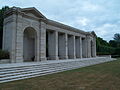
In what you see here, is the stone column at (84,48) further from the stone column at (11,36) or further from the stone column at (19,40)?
the stone column at (11,36)

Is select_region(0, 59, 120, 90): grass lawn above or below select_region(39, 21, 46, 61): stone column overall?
below

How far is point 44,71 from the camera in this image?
28.3 ft

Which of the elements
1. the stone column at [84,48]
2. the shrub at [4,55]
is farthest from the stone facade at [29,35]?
the stone column at [84,48]

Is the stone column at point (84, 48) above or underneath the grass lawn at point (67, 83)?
above

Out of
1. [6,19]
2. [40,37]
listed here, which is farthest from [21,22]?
[40,37]

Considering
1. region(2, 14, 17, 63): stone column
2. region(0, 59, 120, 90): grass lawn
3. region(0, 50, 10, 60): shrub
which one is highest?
region(2, 14, 17, 63): stone column

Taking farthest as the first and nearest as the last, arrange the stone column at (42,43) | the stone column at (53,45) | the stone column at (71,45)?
the stone column at (71,45) < the stone column at (53,45) < the stone column at (42,43)

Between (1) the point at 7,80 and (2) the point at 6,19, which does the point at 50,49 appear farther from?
(1) the point at 7,80

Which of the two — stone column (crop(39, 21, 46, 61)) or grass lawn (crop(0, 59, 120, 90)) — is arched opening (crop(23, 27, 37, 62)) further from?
grass lawn (crop(0, 59, 120, 90))

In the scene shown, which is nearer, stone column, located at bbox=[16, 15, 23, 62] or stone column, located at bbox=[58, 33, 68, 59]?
stone column, located at bbox=[16, 15, 23, 62]

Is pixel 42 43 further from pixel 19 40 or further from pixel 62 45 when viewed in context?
pixel 62 45

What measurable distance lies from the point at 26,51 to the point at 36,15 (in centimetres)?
483

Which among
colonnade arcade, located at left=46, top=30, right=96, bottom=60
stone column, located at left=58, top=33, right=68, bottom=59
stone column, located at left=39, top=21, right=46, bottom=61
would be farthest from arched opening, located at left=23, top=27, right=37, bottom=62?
stone column, located at left=58, top=33, right=68, bottom=59

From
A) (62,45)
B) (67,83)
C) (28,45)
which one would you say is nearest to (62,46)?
(62,45)
